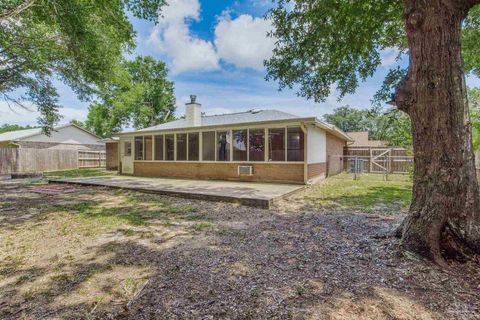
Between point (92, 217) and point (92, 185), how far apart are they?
5162 millimetres

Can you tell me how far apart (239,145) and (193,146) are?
2.34m

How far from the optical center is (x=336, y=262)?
300 centimetres

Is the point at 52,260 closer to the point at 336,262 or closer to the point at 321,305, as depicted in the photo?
the point at 321,305

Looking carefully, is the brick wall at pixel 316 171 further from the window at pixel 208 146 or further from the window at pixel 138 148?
the window at pixel 138 148

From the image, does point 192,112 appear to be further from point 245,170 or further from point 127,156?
point 127,156

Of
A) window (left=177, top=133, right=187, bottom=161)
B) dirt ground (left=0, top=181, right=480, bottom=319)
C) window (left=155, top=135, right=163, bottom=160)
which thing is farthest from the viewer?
window (left=155, top=135, right=163, bottom=160)

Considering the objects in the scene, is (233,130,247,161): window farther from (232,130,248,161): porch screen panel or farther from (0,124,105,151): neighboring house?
(0,124,105,151): neighboring house

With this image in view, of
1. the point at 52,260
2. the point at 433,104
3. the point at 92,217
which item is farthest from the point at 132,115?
the point at 433,104

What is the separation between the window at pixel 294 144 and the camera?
30.9 ft

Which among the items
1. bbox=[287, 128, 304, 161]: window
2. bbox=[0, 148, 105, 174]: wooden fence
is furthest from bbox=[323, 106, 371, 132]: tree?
bbox=[287, 128, 304, 161]: window

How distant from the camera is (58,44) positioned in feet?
34.9

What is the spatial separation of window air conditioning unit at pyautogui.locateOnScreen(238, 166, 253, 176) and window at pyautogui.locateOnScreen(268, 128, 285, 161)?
890 mm

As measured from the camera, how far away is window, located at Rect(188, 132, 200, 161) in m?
11.5

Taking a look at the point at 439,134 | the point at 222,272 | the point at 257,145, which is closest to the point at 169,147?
the point at 257,145
